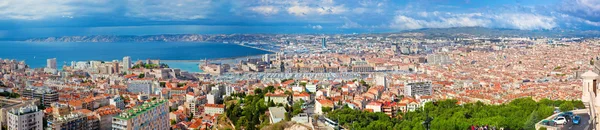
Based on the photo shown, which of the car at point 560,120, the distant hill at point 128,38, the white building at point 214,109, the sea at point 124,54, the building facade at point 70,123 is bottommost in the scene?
the white building at point 214,109

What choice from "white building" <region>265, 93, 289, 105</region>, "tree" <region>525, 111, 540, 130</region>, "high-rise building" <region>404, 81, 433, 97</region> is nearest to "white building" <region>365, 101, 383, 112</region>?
"white building" <region>265, 93, 289, 105</region>

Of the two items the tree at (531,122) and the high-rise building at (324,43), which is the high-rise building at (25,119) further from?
the high-rise building at (324,43)

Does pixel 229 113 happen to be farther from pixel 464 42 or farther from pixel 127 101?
pixel 464 42

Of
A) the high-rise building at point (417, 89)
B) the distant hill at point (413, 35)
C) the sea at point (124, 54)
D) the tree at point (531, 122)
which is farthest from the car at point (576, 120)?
the distant hill at point (413, 35)

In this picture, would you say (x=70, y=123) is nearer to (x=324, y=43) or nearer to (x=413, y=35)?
(x=324, y=43)

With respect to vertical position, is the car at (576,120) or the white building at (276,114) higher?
the car at (576,120)

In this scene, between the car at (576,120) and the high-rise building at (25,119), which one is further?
the high-rise building at (25,119)

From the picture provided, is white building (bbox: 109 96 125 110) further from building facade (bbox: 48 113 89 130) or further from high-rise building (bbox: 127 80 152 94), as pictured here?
high-rise building (bbox: 127 80 152 94)
